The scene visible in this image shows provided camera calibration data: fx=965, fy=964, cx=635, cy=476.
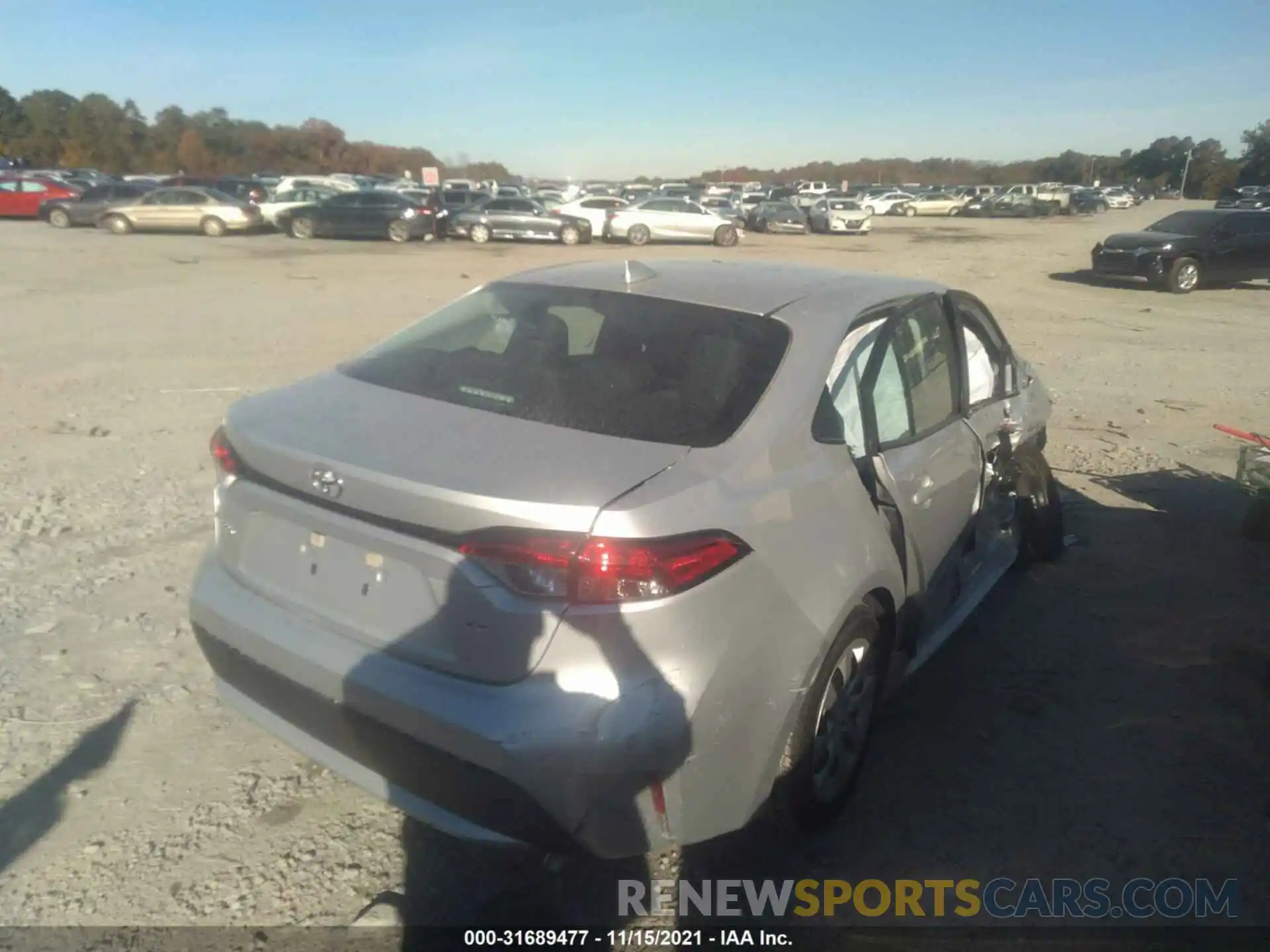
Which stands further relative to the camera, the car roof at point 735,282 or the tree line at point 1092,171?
the tree line at point 1092,171

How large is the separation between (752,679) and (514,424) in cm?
92

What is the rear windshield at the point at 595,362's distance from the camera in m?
2.69

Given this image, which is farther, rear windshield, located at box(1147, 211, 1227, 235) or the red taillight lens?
rear windshield, located at box(1147, 211, 1227, 235)

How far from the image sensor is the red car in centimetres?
3192

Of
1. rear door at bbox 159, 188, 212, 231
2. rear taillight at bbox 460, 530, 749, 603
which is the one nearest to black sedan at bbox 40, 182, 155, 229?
rear door at bbox 159, 188, 212, 231

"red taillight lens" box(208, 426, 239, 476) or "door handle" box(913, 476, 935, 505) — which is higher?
"red taillight lens" box(208, 426, 239, 476)

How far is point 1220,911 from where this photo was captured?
279 cm

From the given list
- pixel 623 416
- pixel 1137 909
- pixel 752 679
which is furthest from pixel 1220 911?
pixel 623 416

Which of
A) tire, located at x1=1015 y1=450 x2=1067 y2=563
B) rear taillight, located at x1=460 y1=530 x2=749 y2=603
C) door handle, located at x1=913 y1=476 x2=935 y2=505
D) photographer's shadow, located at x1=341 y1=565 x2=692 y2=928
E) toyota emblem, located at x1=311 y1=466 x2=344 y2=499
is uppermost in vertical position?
toyota emblem, located at x1=311 y1=466 x2=344 y2=499

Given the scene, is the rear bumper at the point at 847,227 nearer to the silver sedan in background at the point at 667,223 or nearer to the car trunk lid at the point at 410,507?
the silver sedan in background at the point at 667,223

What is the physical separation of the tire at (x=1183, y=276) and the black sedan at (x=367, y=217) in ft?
65.2

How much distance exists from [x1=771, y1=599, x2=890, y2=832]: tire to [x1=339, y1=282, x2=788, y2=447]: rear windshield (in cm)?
78

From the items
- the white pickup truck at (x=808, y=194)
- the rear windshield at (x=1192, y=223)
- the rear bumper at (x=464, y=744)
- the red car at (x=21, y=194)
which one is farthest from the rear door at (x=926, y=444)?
the white pickup truck at (x=808, y=194)
